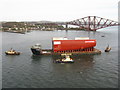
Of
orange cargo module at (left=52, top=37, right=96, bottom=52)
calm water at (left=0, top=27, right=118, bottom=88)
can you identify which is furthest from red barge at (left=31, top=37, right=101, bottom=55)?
calm water at (left=0, top=27, right=118, bottom=88)

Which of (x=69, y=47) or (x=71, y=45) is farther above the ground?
(x=71, y=45)

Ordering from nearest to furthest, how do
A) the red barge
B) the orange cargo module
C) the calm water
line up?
the calm water, the red barge, the orange cargo module

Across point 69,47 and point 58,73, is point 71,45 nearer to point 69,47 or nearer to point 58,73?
point 69,47

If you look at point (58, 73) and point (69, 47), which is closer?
point (58, 73)

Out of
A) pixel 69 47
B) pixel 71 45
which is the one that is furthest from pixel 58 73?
pixel 71 45

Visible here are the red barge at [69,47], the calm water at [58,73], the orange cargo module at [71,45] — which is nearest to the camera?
the calm water at [58,73]

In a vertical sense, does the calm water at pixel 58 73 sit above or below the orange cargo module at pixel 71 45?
below

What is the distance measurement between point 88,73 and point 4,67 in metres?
27.5

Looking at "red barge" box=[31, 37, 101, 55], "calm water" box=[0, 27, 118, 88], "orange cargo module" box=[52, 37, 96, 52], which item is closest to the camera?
"calm water" box=[0, 27, 118, 88]

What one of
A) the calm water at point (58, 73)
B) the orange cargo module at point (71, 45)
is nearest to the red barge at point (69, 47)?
the orange cargo module at point (71, 45)

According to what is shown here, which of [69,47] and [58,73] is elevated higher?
[69,47]

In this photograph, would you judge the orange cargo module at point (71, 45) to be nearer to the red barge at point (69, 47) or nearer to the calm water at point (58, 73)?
the red barge at point (69, 47)

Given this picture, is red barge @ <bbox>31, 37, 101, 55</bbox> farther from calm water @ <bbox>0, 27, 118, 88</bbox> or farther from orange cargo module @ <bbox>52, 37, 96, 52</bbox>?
calm water @ <bbox>0, 27, 118, 88</bbox>

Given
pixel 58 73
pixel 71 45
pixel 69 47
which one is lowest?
pixel 58 73
